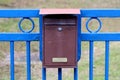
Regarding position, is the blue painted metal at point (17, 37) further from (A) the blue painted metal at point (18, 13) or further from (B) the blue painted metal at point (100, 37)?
(B) the blue painted metal at point (100, 37)

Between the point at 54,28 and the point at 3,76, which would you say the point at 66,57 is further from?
the point at 3,76

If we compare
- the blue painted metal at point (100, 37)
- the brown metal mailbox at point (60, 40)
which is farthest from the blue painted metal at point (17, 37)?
the blue painted metal at point (100, 37)

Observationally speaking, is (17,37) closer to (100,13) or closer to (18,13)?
(18,13)

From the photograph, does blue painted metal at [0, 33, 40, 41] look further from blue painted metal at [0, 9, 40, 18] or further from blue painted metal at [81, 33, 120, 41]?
blue painted metal at [81, 33, 120, 41]

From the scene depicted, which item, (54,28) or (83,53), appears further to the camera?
(83,53)

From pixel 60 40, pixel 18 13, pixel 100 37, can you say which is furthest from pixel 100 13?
pixel 18 13

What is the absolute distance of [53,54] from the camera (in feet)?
10.3

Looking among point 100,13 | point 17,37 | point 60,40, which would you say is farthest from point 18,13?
point 100,13

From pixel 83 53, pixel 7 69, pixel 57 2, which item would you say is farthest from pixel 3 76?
pixel 57 2

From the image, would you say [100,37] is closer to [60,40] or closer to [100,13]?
[100,13]

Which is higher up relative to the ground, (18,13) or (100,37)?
(18,13)

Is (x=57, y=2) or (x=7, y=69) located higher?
(x=57, y=2)

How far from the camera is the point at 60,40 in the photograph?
3.15 m

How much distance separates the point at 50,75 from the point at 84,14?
11.6 ft
